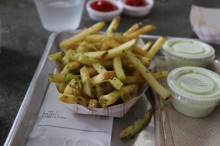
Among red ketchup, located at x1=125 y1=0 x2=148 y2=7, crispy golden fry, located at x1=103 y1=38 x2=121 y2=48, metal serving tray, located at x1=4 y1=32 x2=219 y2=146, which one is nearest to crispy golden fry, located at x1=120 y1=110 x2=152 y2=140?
Answer: metal serving tray, located at x1=4 y1=32 x2=219 y2=146

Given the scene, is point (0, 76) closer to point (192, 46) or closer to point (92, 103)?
point (92, 103)

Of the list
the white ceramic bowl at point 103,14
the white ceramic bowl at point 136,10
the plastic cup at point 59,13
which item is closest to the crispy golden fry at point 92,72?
the plastic cup at point 59,13

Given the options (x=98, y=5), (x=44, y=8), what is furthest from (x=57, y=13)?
(x=98, y=5)

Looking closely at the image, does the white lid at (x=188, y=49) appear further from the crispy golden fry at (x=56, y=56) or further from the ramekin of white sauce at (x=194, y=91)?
the crispy golden fry at (x=56, y=56)

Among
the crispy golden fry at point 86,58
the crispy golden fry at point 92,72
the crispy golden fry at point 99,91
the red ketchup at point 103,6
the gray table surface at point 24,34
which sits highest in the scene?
the crispy golden fry at point 86,58

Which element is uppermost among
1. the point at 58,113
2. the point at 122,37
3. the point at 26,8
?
the point at 122,37

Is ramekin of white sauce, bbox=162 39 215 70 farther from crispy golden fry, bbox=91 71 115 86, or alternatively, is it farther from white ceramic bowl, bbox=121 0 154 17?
white ceramic bowl, bbox=121 0 154 17

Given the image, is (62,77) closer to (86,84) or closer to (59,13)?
(86,84)
